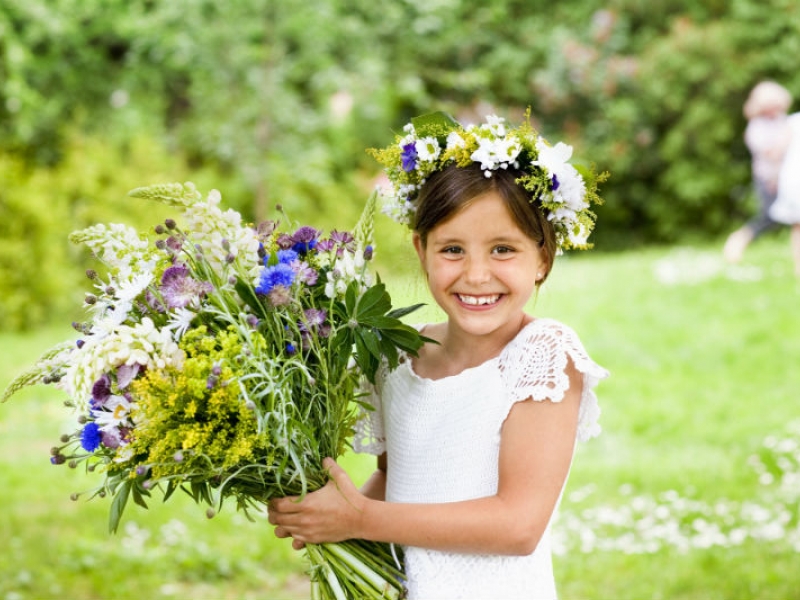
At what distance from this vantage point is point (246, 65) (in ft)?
32.5

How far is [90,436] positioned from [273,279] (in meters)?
0.40

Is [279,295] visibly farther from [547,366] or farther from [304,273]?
[547,366]

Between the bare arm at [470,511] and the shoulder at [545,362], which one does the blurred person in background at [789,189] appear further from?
the bare arm at [470,511]

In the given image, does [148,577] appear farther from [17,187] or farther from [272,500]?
[17,187]

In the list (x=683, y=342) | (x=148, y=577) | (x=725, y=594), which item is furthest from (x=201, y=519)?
(x=683, y=342)

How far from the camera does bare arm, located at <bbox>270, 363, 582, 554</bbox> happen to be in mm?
1893

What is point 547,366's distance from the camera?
199 cm

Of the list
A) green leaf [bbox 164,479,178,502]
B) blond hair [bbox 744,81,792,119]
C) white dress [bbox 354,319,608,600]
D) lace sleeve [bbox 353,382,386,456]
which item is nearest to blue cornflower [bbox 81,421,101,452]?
green leaf [bbox 164,479,178,502]

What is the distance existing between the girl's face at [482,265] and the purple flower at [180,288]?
1.69 feet

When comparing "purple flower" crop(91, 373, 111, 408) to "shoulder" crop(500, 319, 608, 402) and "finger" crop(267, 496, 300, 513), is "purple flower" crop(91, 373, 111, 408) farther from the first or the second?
"shoulder" crop(500, 319, 608, 402)

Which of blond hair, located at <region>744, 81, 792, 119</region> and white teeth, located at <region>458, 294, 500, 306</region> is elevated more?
blond hair, located at <region>744, 81, 792, 119</region>

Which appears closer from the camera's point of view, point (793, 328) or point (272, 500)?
point (272, 500)

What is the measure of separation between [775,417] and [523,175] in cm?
508

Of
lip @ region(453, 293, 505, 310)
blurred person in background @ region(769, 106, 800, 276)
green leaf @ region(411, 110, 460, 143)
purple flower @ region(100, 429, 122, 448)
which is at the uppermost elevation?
blurred person in background @ region(769, 106, 800, 276)
